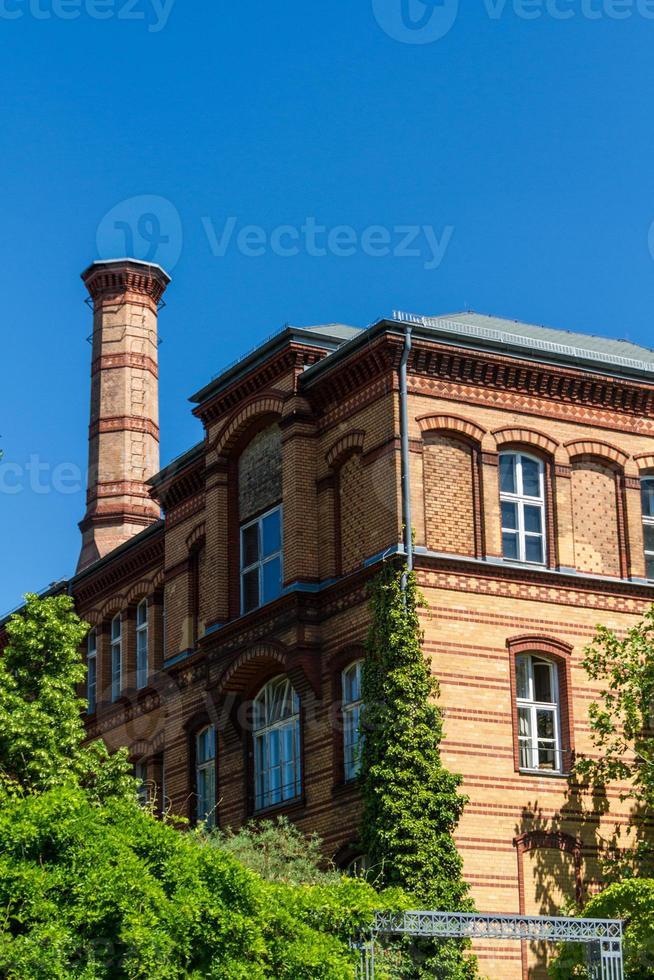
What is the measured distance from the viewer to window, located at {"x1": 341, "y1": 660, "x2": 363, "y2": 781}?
3338cm

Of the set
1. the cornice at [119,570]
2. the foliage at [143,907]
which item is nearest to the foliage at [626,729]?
the foliage at [143,907]

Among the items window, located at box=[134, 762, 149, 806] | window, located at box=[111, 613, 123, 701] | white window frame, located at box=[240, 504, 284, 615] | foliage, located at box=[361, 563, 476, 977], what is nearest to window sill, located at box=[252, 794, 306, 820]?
foliage, located at box=[361, 563, 476, 977]

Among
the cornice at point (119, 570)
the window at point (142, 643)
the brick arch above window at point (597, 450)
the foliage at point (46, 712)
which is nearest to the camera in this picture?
the foliage at point (46, 712)

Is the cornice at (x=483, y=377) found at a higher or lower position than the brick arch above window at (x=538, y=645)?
higher

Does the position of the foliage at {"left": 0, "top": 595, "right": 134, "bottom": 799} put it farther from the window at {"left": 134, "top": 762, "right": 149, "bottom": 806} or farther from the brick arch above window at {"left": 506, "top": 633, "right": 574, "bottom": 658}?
the brick arch above window at {"left": 506, "top": 633, "right": 574, "bottom": 658}

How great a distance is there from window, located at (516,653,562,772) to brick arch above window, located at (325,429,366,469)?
5101 millimetres

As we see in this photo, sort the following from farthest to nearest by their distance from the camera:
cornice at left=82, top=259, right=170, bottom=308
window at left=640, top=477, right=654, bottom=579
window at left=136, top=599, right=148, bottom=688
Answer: cornice at left=82, top=259, right=170, bottom=308 < window at left=136, top=599, right=148, bottom=688 < window at left=640, top=477, right=654, bottom=579

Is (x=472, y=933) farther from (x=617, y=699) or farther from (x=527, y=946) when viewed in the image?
(x=617, y=699)

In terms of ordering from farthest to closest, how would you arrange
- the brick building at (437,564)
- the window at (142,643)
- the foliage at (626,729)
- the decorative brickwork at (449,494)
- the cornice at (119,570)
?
1. the window at (142,643)
2. the cornice at (119,570)
3. the decorative brickwork at (449,494)
4. the foliage at (626,729)
5. the brick building at (437,564)

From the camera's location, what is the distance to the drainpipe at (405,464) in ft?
107

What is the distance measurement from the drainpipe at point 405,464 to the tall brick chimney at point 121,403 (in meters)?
24.8

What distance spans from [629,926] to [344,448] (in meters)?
11.1

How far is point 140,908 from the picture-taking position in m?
23.1

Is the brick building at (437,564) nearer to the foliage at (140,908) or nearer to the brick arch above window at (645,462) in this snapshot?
the brick arch above window at (645,462)
